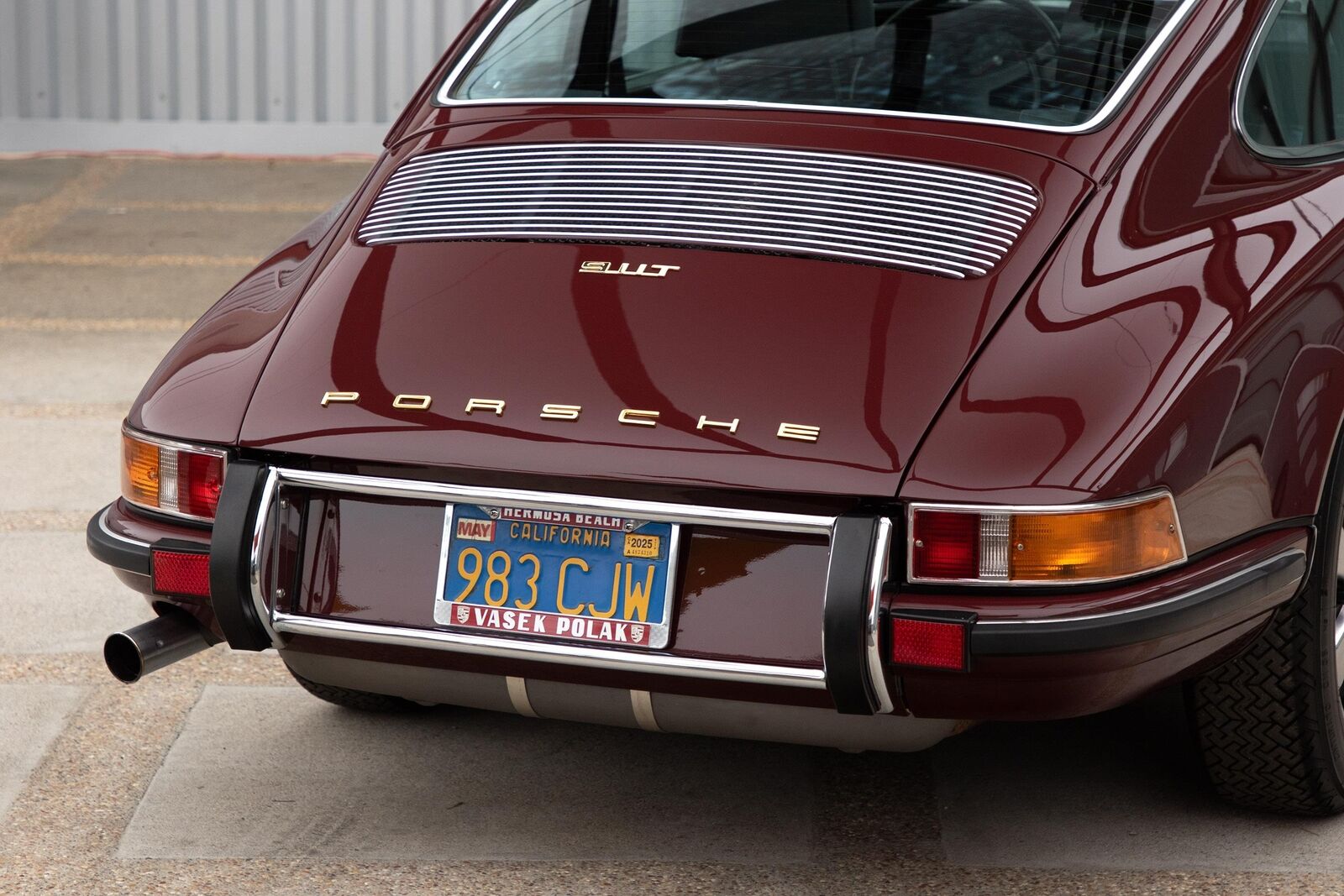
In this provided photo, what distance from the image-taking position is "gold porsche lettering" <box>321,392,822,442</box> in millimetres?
2502

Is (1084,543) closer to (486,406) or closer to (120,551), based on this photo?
(486,406)

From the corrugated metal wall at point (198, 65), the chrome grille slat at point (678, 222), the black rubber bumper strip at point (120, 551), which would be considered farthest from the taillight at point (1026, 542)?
the corrugated metal wall at point (198, 65)

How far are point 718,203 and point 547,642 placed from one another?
84cm

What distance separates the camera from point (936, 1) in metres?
3.54

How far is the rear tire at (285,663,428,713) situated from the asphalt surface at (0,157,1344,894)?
0.08ft

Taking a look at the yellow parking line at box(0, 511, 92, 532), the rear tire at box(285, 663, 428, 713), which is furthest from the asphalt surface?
the yellow parking line at box(0, 511, 92, 532)

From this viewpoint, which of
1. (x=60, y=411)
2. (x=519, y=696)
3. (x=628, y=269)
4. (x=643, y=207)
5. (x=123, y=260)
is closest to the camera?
(x=519, y=696)

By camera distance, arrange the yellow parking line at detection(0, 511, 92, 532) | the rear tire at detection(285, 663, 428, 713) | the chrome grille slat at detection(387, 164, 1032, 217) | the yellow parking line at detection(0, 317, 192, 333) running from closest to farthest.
→ the chrome grille slat at detection(387, 164, 1032, 217), the rear tire at detection(285, 663, 428, 713), the yellow parking line at detection(0, 511, 92, 532), the yellow parking line at detection(0, 317, 192, 333)

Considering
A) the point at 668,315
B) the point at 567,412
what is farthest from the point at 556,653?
the point at 668,315

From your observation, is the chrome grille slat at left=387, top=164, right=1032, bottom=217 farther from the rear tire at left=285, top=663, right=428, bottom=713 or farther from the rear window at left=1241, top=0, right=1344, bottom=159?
the rear tire at left=285, top=663, right=428, bottom=713

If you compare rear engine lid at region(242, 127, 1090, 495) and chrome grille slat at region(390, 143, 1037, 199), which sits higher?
chrome grille slat at region(390, 143, 1037, 199)

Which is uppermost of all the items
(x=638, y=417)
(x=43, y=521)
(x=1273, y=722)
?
(x=638, y=417)

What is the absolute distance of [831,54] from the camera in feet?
11.0

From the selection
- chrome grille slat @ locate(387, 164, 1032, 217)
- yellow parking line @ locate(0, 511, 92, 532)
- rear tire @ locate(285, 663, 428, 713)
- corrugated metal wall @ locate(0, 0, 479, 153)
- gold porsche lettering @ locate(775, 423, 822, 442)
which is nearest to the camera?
gold porsche lettering @ locate(775, 423, 822, 442)
